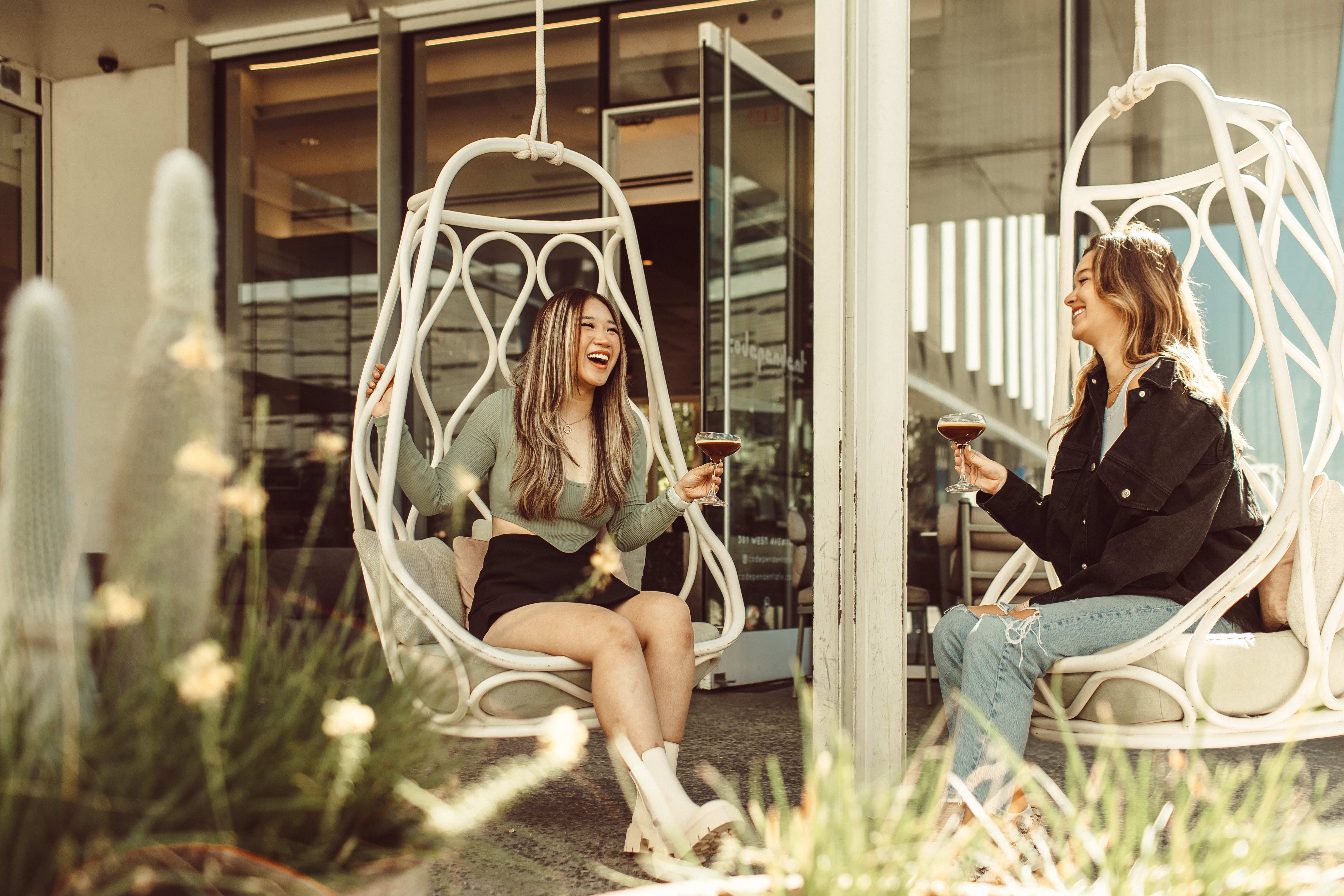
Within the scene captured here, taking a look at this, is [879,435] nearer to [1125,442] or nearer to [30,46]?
[1125,442]

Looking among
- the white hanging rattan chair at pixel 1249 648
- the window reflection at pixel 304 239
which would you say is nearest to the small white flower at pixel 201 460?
the white hanging rattan chair at pixel 1249 648

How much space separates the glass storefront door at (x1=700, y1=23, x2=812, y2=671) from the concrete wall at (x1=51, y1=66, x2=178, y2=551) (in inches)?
77.1

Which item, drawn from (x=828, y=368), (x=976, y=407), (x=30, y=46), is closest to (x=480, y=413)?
(x=828, y=368)

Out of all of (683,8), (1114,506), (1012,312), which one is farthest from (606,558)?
(683,8)

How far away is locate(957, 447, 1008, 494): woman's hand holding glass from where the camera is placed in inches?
78.9

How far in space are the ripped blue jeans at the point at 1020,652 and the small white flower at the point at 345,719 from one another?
3.58ft

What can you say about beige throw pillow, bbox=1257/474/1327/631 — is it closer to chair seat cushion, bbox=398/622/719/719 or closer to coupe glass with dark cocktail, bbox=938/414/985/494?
coupe glass with dark cocktail, bbox=938/414/985/494

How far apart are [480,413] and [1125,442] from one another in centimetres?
129

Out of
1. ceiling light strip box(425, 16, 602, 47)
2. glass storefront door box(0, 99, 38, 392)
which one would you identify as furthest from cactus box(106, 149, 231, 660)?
ceiling light strip box(425, 16, 602, 47)

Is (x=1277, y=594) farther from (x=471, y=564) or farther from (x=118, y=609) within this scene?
(x=118, y=609)

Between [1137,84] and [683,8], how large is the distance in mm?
3838

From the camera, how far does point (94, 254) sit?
8.93ft

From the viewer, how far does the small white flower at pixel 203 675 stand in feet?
2.53

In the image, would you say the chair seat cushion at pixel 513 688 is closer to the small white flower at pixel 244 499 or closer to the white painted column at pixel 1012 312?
the small white flower at pixel 244 499
